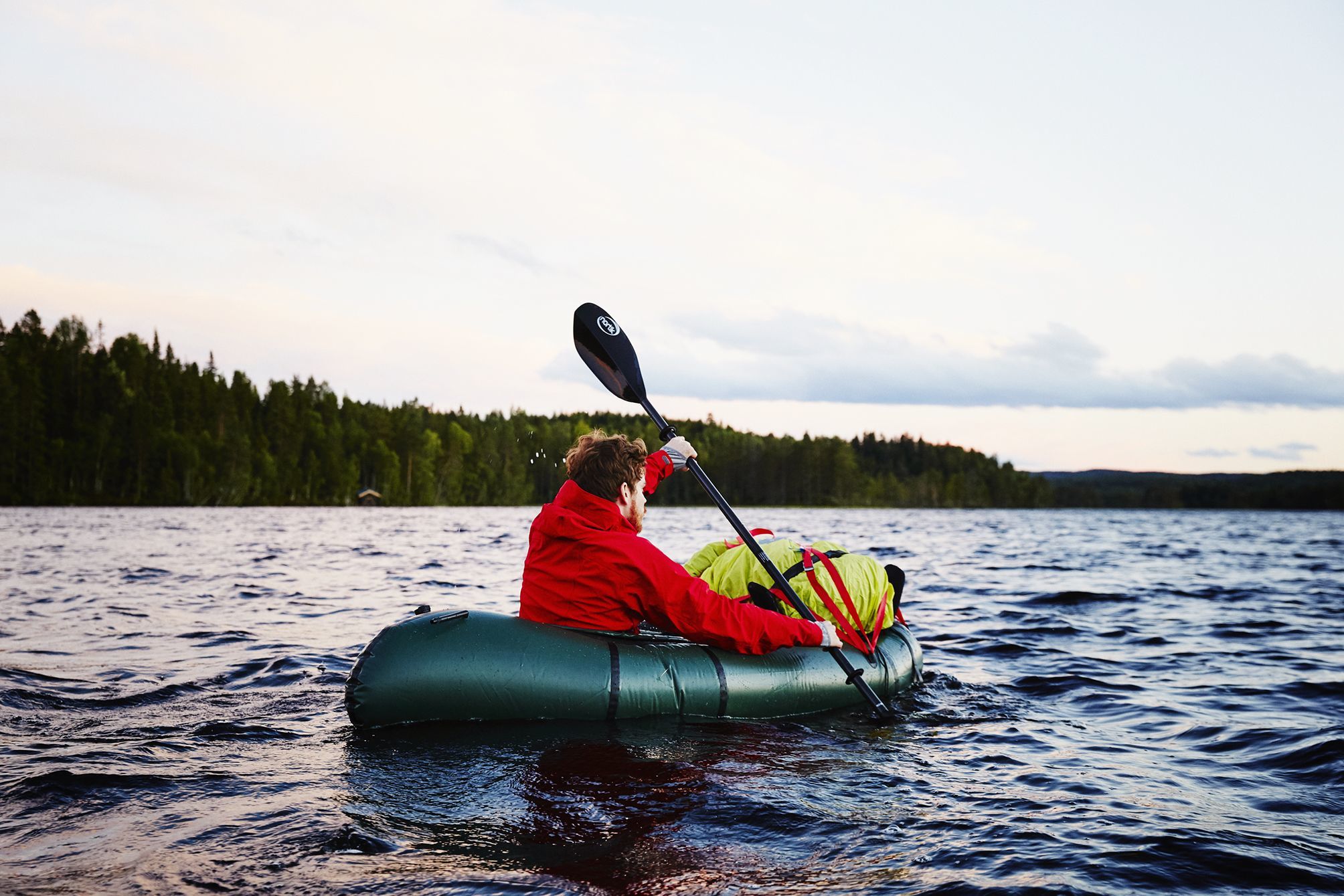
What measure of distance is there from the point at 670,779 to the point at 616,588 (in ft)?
4.35

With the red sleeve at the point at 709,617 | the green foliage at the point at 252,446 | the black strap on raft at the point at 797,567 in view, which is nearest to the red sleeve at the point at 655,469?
the red sleeve at the point at 709,617

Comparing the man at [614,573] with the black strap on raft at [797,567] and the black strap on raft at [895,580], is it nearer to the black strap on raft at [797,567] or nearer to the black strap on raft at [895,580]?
the black strap on raft at [797,567]

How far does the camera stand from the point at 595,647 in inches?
229

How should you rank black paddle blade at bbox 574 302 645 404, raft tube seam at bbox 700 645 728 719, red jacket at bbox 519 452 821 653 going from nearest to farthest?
red jacket at bbox 519 452 821 653 → raft tube seam at bbox 700 645 728 719 → black paddle blade at bbox 574 302 645 404

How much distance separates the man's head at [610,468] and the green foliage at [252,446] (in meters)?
44.0

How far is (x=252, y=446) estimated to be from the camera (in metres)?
77.8

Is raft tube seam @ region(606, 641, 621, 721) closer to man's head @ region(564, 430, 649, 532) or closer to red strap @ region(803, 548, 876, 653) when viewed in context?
man's head @ region(564, 430, 649, 532)

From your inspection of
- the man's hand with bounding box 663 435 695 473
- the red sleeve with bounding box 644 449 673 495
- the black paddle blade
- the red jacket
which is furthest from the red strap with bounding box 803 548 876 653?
the black paddle blade

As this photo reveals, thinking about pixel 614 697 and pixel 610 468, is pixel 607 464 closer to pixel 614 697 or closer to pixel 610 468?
pixel 610 468

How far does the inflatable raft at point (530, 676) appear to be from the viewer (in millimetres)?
5500

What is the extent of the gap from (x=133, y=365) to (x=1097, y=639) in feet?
274

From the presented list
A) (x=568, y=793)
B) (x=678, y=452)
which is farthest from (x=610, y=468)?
(x=568, y=793)

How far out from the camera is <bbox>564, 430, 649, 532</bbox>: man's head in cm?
572

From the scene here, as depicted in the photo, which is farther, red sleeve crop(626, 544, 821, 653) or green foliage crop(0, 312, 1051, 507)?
green foliage crop(0, 312, 1051, 507)
